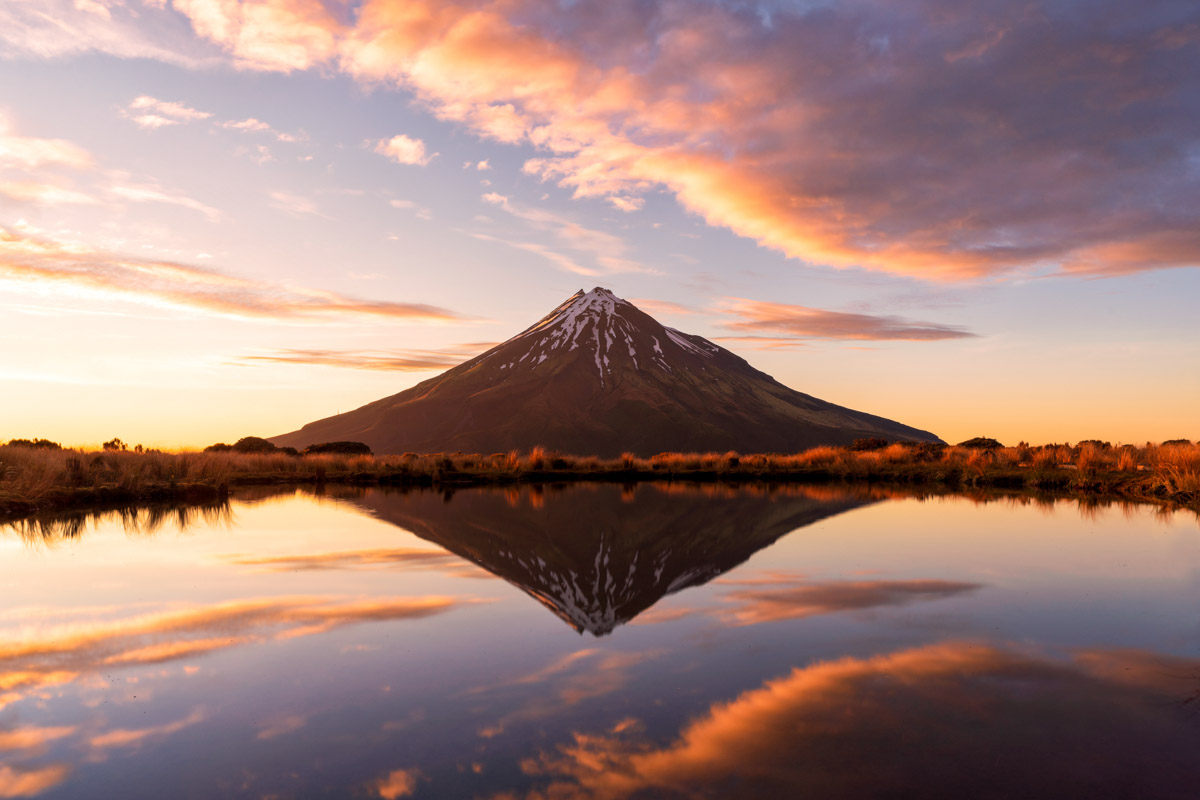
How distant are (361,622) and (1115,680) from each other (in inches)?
252

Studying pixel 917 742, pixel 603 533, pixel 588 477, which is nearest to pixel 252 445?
pixel 588 477

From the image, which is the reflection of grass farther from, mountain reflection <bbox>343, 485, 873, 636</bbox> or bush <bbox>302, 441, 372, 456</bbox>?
bush <bbox>302, 441, 372, 456</bbox>

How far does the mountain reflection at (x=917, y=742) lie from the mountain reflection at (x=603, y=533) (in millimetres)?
2502

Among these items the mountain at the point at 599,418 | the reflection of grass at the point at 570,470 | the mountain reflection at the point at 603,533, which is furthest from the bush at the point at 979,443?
the mountain at the point at 599,418

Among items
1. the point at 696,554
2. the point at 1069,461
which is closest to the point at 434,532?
the point at 696,554

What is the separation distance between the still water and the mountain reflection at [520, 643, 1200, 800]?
0.02 meters

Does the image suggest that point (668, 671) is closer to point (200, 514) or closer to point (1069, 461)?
point (200, 514)

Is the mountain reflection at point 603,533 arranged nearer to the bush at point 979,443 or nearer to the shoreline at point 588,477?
the shoreline at point 588,477

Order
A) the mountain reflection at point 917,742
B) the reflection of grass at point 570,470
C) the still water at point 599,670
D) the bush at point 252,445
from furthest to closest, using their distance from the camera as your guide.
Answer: the bush at point 252,445
the reflection of grass at point 570,470
the still water at point 599,670
the mountain reflection at point 917,742

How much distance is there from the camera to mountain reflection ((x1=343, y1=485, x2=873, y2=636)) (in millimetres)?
8352

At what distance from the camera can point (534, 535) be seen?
1273cm

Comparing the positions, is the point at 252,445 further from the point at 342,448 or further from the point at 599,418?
the point at 599,418

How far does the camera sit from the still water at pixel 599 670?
3723mm

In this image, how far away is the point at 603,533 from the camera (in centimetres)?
1299
